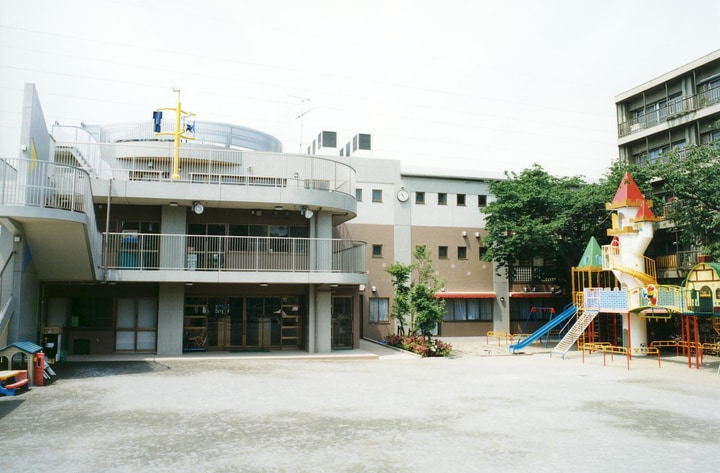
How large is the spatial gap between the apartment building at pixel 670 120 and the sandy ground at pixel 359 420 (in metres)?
14.0

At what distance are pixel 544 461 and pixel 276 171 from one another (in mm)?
21336

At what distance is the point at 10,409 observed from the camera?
1283cm

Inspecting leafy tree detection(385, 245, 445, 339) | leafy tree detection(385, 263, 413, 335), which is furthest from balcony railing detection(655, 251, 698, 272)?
leafy tree detection(385, 263, 413, 335)

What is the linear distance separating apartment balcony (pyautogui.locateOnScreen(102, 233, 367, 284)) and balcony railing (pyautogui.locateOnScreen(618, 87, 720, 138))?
2151 cm

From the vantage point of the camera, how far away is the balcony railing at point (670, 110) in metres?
32.2

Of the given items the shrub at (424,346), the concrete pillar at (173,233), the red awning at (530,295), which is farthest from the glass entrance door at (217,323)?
the red awning at (530,295)

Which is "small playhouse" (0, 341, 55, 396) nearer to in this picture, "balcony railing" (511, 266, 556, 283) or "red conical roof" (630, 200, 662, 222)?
"red conical roof" (630, 200, 662, 222)

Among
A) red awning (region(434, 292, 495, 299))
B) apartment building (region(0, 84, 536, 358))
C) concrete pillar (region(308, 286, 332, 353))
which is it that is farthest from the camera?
red awning (region(434, 292, 495, 299))

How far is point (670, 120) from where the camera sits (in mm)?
34312

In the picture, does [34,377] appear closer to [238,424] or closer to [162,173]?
[238,424]

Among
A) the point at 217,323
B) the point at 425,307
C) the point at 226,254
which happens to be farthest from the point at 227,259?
the point at 425,307

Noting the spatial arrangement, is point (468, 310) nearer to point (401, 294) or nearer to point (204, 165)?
point (401, 294)

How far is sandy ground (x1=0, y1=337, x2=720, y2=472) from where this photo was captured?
9148 mm

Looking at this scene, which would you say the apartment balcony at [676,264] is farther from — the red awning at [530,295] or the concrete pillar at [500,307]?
the concrete pillar at [500,307]
